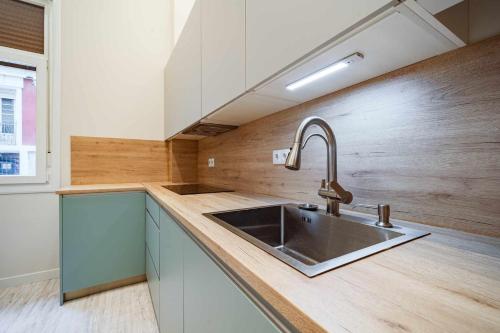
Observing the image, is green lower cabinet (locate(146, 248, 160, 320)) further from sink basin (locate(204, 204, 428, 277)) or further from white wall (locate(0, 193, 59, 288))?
white wall (locate(0, 193, 59, 288))

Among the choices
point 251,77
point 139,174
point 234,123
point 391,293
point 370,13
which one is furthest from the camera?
point 139,174

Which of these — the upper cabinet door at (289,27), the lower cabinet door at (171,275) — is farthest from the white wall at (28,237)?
the upper cabinet door at (289,27)

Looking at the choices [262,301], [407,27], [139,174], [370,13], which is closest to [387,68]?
[407,27]

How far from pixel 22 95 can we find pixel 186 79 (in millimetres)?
1514

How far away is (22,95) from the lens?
2.01 m

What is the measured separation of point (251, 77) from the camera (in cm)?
89

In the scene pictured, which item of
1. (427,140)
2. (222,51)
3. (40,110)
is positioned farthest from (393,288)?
(40,110)

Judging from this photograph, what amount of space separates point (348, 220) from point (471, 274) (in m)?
0.39

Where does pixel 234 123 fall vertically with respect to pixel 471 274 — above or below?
above

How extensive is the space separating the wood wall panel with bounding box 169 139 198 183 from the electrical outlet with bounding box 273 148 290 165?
1.44 meters

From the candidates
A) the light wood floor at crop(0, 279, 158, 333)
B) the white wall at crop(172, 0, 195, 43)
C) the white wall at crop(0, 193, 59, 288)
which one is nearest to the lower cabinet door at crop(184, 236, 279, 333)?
the light wood floor at crop(0, 279, 158, 333)

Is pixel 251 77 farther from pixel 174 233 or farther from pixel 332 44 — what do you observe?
pixel 174 233

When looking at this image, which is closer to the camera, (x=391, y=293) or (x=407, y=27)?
(x=391, y=293)

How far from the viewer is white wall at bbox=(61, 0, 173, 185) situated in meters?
2.16
